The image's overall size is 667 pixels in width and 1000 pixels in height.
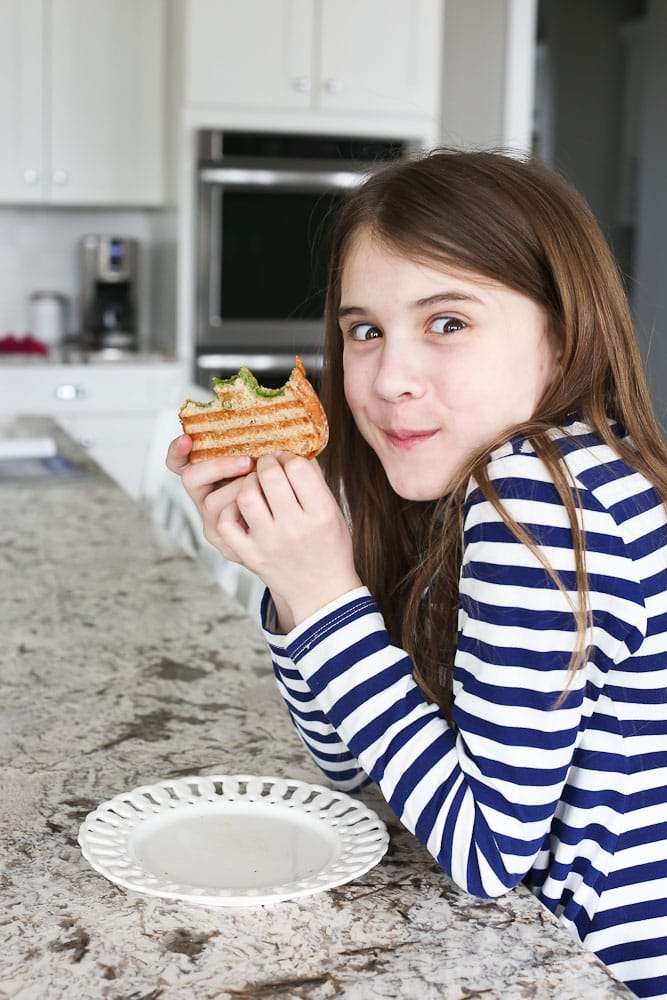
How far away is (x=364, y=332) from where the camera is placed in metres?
0.98

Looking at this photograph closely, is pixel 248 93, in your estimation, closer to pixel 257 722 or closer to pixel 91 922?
pixel 257 722

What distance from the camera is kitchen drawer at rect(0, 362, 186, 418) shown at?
394 cm

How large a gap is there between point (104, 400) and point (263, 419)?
3.19 meters

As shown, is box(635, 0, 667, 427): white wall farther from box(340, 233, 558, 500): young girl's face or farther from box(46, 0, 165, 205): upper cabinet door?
box(340, 233, 558, 500): young girl's face

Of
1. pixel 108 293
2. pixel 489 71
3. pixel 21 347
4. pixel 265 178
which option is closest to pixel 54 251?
pixel 108 293

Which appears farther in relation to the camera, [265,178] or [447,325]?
[265,178]

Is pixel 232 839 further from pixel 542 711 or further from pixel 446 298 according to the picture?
pixel 446 298

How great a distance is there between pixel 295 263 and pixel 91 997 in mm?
3512

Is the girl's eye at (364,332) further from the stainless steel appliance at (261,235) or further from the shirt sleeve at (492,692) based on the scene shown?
the stainless steel appliance at (261,235)

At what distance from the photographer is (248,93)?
153 inches

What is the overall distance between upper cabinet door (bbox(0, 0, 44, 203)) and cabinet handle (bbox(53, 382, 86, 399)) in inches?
28.2

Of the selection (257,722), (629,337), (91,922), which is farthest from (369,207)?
(91,922)

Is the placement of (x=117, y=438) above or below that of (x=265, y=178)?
below

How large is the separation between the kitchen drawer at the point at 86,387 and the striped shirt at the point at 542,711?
3.14 meters
